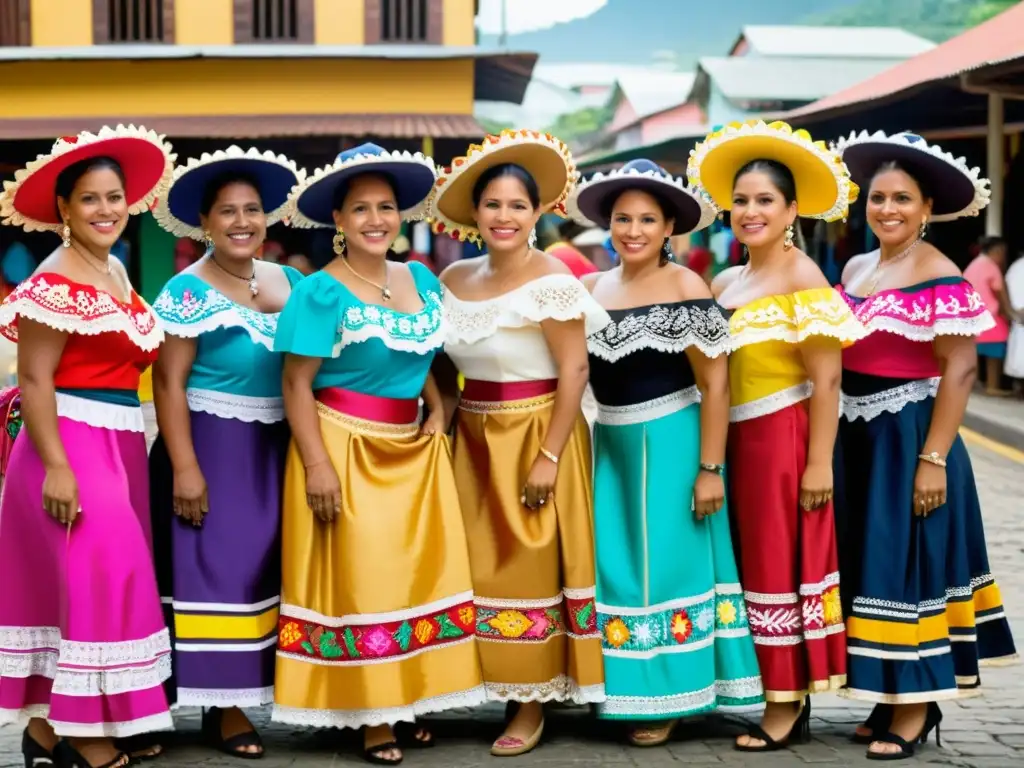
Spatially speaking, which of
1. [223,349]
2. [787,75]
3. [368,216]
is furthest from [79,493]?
[787,75]

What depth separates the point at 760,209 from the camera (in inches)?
187

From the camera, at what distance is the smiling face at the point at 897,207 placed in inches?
187

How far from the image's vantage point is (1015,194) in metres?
16.2

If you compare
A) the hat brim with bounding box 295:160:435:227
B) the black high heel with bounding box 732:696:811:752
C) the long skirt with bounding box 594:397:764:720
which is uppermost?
the hat brim with bounding box 295:160:435:227

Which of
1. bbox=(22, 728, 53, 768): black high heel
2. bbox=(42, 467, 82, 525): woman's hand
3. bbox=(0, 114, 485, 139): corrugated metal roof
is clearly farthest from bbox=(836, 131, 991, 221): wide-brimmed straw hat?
bbox=(0, 114, 485, 139): corrugated metal roof

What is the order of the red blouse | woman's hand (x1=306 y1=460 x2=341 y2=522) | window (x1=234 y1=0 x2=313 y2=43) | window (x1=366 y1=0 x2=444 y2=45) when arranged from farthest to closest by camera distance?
1. window (x1=234 y1=0 x2=313 y2=43)
2. window (x1=366 y1=0 x2=444 y2=45)
3. woman's hand (x1=306 y1=460 x2=341 y2=522)
4. the red blouse

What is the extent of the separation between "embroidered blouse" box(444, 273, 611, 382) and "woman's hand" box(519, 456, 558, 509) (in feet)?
0.97

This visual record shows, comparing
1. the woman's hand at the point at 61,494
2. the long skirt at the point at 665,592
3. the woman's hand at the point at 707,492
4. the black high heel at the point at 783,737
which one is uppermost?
the woman's hand at the point at 61,494

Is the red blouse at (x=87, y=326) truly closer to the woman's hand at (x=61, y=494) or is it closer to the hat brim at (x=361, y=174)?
the woman's hand at (x=61, y=494)

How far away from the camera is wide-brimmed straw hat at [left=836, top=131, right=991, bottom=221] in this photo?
4.69 metres

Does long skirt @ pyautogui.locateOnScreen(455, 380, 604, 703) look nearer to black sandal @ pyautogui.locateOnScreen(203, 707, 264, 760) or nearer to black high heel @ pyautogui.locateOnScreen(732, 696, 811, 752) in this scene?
black high heel @ pyautogui.locateOnScreen(732, 696, 811, 752)

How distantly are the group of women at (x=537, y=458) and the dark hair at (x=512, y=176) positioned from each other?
0.07 feet

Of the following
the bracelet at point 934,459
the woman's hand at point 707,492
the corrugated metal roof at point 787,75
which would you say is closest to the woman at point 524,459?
the woman's hand at point 707,492

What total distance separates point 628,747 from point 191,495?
66.7 inches
